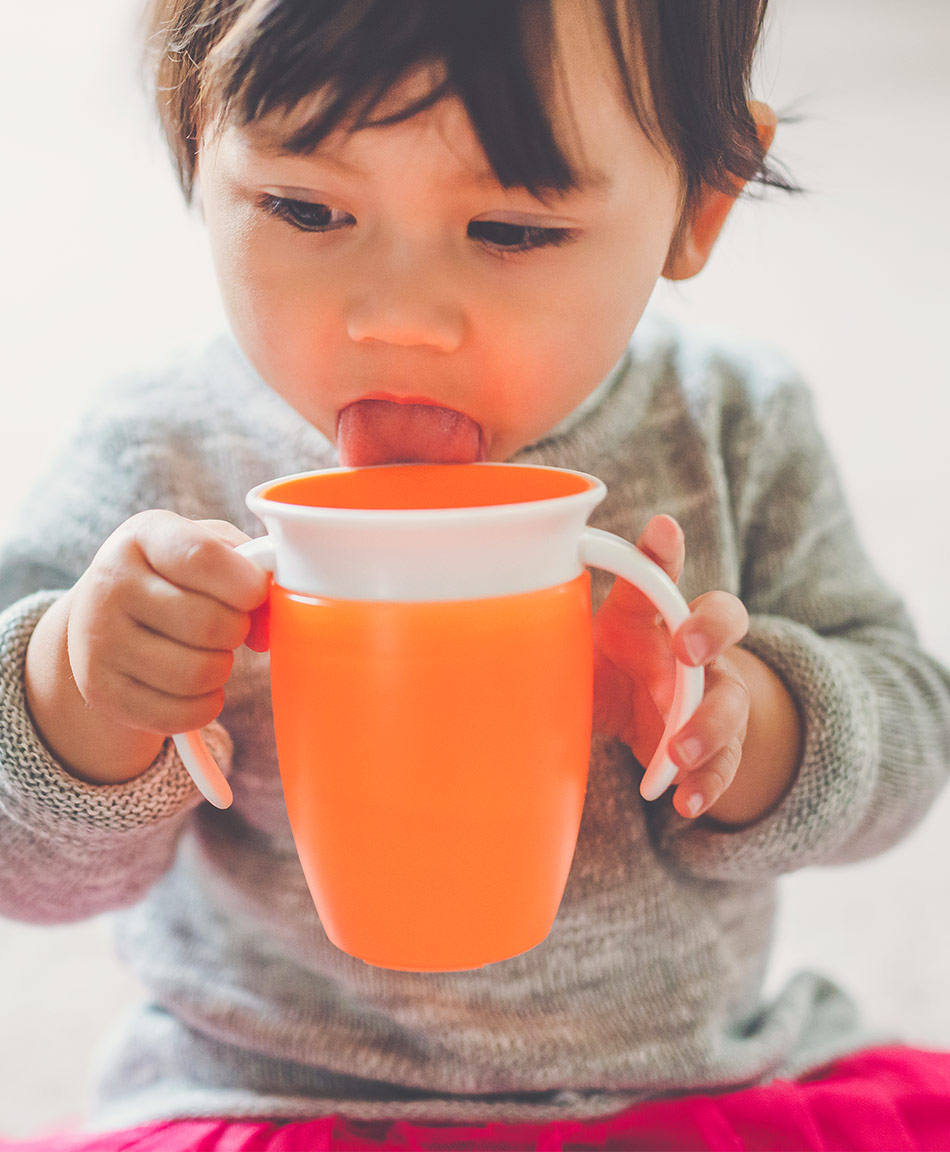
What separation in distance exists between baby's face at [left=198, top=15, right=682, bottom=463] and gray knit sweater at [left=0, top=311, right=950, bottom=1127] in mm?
176

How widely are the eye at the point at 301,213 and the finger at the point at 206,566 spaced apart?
16cm

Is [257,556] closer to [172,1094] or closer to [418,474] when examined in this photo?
[418,474]

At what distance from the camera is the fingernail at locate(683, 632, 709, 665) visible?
43 cm

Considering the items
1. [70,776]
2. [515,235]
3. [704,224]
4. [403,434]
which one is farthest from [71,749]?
[704,224]

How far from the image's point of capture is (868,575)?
74cm

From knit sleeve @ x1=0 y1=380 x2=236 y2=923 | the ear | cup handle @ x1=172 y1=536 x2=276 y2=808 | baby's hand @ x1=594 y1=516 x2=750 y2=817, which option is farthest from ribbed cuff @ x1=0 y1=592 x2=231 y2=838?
the ear

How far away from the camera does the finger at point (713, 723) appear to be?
1.52ft

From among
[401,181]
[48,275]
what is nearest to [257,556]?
[401,181]

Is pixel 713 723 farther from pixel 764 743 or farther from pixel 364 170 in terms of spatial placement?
→ pixel 364 170

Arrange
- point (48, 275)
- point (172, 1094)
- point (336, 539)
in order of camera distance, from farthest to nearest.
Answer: point (48, 275) → point (172, 1094) → point (336, 539)

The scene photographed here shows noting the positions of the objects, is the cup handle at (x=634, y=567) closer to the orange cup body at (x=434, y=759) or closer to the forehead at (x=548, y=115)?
the orange cup body at (x=434, y=759)

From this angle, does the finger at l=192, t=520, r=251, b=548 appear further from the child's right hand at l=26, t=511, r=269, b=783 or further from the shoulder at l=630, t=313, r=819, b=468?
the shoulder at l=630, t=313, r=819, b=468

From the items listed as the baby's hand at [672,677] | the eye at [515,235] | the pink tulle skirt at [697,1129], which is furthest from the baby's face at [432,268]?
the pink tulle skirt at [697,1129]

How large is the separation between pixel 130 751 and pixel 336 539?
24 centimetres
